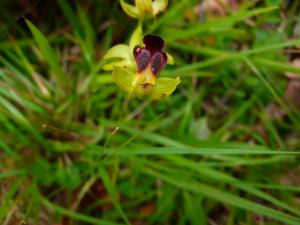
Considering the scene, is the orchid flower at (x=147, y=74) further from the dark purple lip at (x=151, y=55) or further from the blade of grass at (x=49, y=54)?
the blade of grass at (x=49, y=54)

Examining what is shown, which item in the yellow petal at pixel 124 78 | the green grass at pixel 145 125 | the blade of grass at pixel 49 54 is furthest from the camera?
the green grass at pixel 145 125

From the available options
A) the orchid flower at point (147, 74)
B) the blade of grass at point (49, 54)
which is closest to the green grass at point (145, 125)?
the blade of grass at point (49, 54)

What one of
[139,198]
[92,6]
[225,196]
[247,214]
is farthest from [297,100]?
[92,6]

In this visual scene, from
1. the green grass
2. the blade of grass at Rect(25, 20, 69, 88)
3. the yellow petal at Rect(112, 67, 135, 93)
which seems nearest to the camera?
the yellow petal at Rect(112, 67, 135, 93)

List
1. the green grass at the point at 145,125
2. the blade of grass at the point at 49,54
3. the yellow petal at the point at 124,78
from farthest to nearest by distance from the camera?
1. the green grass at the point at 145,125
2. the blade of grass at the point at 49,54
3. the yellow petal at the point at 124,78

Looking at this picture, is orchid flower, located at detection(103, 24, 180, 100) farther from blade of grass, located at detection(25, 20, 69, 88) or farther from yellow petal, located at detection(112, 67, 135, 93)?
blade of grass, located at detection(25, 20, 69, 88)

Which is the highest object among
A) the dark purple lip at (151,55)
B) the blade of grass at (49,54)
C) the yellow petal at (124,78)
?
the blade of grass at (49,54)

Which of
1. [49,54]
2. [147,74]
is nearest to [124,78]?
[147,74]

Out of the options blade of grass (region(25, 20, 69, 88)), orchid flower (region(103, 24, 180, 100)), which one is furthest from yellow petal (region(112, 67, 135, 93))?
blade of grass (region(25, 20, 69, 88))

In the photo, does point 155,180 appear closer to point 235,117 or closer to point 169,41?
point 235,117
